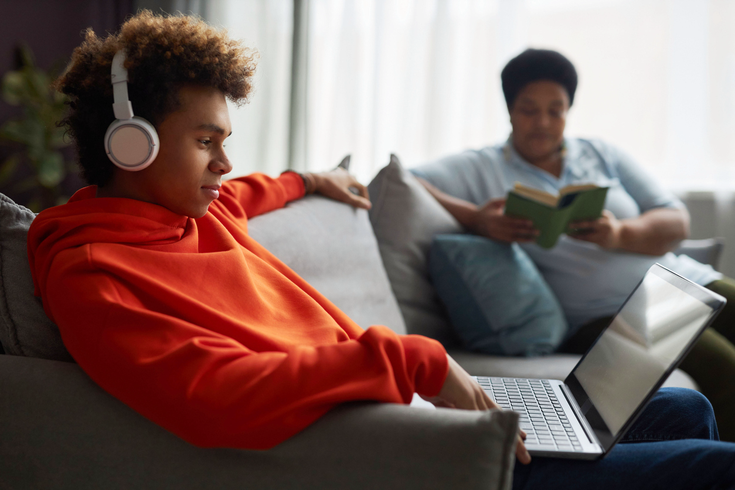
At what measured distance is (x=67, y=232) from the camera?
0.68 m

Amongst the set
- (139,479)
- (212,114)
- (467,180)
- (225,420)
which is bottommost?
(139,479)

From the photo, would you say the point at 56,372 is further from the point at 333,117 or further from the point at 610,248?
the point at 333,117

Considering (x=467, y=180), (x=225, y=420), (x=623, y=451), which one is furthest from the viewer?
(x=467, y=180)

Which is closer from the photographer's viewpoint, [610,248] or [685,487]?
[685,487]

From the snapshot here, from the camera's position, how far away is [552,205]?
1.39 meters

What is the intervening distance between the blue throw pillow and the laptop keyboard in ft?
1.42

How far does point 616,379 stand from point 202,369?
0.61 metres

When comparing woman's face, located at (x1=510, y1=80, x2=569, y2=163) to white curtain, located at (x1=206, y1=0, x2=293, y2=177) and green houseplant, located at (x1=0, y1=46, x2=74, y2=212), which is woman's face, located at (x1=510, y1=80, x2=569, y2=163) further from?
green houseplant, located at (x1=0, y1=46, x2=74, y2=212)

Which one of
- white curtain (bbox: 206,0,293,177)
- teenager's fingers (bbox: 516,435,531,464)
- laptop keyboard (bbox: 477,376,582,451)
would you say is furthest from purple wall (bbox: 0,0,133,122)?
teenager's fingers (bbox: 516,435,531,464)

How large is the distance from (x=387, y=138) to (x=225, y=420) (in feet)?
7.35

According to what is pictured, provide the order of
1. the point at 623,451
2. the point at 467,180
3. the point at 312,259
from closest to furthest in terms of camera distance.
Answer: the point at 623,451
the point at 312,259
the point at 467,180

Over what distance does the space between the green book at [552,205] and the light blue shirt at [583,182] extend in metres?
0.20

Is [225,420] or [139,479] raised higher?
[225,420]

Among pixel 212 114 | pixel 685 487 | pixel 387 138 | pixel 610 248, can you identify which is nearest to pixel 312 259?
pixel 212 114
